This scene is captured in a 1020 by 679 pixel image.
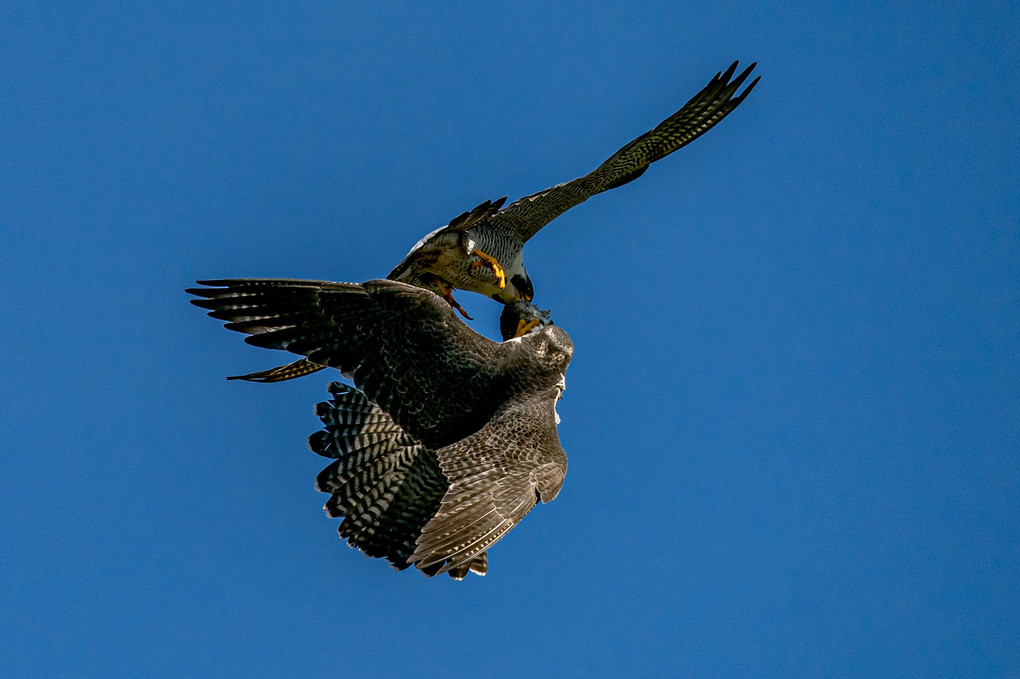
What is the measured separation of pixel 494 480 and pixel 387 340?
137cm

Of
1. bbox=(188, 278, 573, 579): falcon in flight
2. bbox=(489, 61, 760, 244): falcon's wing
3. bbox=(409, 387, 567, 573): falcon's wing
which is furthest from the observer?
bbox=(489, 61, 760, 244): falcon's wing

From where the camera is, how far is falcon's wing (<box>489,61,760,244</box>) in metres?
11.2

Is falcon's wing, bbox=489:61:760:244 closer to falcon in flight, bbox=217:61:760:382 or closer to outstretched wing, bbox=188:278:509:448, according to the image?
falcon in flight, bbox=217:61:760:382

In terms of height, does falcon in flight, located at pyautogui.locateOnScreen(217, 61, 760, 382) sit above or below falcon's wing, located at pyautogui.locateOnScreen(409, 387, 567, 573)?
above

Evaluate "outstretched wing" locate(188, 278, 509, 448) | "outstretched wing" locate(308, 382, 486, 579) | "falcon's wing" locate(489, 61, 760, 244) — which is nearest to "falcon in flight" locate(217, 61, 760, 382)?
"falcon's wing" locate(489, 61, 760, 244)

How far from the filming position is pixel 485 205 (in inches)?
351

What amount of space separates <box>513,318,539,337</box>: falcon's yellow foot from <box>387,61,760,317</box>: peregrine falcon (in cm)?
78

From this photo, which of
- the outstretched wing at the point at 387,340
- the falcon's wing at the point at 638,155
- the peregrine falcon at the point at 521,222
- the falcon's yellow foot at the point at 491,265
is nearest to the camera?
the outstretched wing at the point at 387,340

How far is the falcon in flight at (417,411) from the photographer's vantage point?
750cm

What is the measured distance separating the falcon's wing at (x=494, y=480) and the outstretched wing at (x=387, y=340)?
0.37 meters

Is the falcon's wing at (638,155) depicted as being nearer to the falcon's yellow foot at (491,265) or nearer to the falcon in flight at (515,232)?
the falcon in flight at (515,232)

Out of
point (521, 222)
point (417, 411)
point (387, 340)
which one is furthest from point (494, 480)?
point (521, 222)

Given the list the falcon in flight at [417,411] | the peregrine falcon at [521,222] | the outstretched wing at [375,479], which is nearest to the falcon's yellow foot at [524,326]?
the falcon in flight at [417,411]

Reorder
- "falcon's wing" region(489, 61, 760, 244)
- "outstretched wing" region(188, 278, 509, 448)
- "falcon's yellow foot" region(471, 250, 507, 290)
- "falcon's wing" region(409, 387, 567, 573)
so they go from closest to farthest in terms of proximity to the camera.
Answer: "falcon's wing" region(409, 387, 567, 573)
"outstretched wing" region(188, 278, 509, 448)
"falcon's yellow foot" region(471, 250, 507, 290)
"falcon's wing" region(489, 61, 760, 244)
